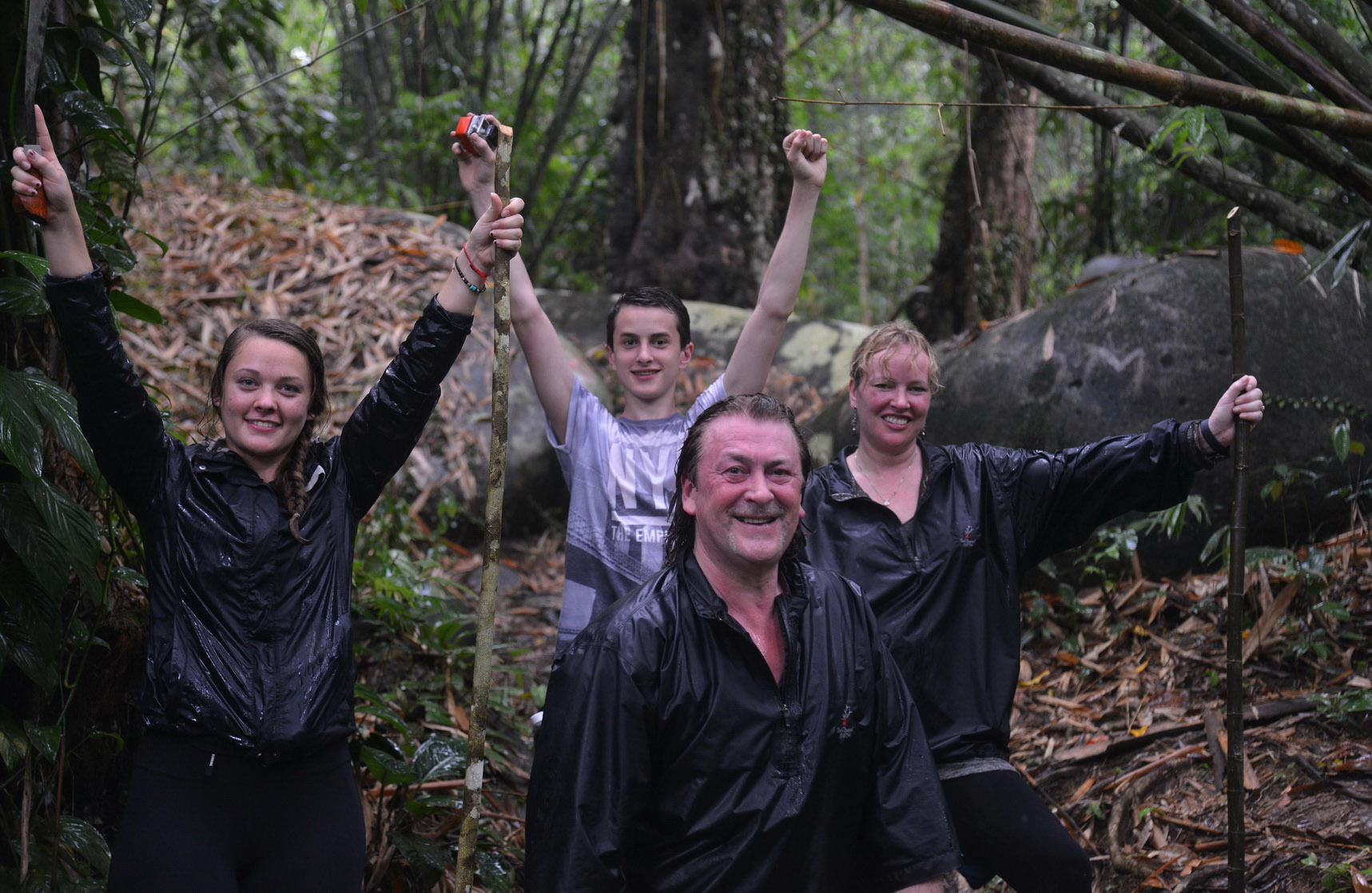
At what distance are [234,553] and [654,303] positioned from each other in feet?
4.48

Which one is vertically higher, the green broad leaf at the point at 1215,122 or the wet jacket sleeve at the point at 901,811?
the green broad leaf at the point at 1215,122

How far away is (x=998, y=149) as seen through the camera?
7.12m

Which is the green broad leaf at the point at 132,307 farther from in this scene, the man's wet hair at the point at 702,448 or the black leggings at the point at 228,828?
the man's wet hair at the point at 702,448

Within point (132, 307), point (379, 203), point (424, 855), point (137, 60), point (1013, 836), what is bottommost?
point (424, 855)

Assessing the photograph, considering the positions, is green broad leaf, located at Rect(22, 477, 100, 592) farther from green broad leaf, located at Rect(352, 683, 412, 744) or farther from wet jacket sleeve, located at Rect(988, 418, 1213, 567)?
wet jacket sleeve, located at Rect(988, 418, 1213, 567)

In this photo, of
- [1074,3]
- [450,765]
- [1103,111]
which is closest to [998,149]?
[1074,3]

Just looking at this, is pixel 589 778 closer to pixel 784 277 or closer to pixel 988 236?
pixel 784 277

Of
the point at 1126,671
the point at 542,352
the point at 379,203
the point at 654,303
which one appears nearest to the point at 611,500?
the point at 542,352

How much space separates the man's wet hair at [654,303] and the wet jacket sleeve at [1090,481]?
97 centimetres

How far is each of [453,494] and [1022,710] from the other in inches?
128

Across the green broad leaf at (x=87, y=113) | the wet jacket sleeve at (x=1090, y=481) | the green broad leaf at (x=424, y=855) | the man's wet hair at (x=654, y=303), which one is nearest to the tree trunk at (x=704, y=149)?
the man's wet hair at (x=654, y=303)

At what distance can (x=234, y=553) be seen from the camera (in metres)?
2.33

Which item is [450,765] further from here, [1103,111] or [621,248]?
[621,248]

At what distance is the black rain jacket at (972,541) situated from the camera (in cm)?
275
